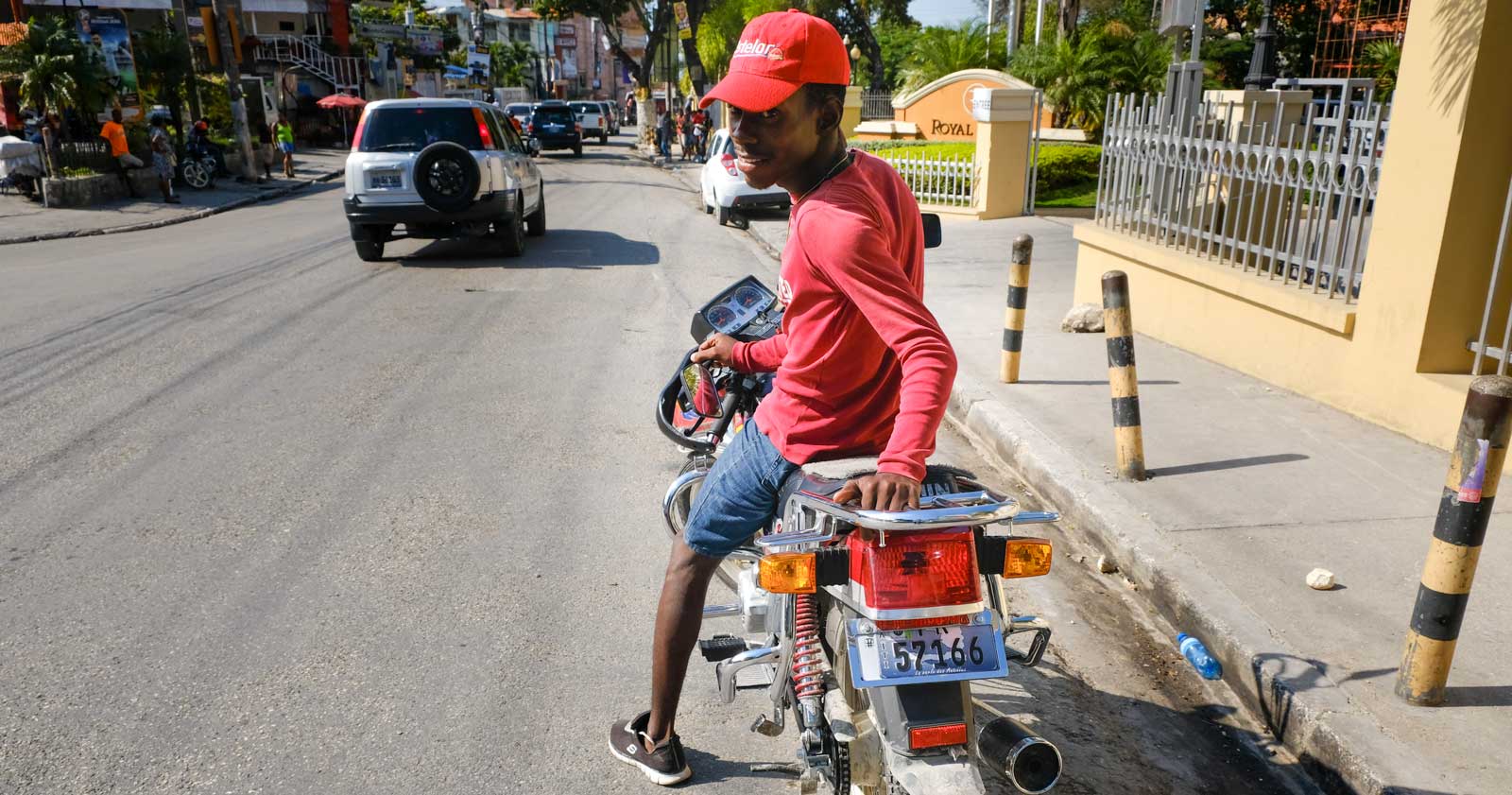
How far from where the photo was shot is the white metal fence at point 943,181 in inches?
698

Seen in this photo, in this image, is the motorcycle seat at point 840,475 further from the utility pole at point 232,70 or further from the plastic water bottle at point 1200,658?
the utility pole at point 232,70

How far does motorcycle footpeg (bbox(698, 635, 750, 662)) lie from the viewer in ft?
10.2

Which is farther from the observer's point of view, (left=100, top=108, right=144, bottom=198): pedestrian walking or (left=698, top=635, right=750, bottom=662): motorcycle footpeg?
(left=100, top=108, right=144, bottom=198): pedestrian walking

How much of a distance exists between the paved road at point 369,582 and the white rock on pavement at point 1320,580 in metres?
0.68

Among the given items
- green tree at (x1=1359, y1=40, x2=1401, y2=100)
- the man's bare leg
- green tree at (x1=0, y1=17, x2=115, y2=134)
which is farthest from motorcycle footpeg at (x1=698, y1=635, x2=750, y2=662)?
green tree at (x1=1359, y1=40, x2=1401, y2=100)

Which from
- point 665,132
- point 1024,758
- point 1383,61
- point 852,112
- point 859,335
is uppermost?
point 1383,61

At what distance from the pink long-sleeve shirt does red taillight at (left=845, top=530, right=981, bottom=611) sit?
0.17 m

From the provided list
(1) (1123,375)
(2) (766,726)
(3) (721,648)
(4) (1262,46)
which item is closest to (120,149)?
(4) (1262,46)

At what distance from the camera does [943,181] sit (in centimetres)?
1827

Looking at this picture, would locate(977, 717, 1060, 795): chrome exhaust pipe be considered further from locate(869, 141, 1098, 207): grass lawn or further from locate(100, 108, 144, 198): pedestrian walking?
locate(100, 108, 144, 198): pedestrian walking

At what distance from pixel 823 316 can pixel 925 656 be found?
775mm

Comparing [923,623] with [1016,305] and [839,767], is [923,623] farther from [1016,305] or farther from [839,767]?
[1016,305]

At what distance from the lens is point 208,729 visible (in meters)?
3.33

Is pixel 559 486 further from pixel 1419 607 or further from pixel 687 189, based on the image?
pixel 687 189
